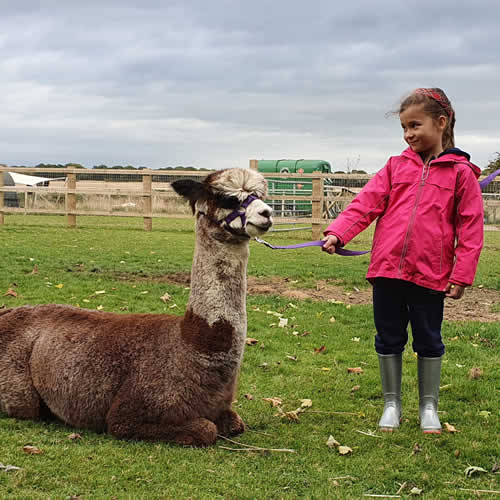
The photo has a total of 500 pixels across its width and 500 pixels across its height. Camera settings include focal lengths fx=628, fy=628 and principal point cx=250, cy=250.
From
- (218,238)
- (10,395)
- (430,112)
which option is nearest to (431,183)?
(430,112)

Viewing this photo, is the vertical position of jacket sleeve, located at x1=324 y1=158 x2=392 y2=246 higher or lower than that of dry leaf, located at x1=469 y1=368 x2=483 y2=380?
higher

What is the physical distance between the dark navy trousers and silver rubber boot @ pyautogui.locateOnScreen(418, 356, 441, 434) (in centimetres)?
7

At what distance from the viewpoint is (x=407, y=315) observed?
163 inches

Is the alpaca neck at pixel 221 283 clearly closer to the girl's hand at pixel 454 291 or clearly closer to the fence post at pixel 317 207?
the girl's hand at pixel 454 291

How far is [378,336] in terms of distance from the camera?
4.24 meters

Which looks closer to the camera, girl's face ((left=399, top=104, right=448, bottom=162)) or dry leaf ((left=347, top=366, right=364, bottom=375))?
girl's face ((left=399, top=104, right=448, bottom=162))

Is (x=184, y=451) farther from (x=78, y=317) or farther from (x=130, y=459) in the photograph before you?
(x=78, y=317)

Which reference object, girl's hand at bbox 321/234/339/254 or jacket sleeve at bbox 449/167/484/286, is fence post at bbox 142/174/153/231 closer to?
girl's hand at bbox 321/234/339/254

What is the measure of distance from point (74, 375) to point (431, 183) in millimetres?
2527

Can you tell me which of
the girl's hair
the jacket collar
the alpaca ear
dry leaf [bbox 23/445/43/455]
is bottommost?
dry leaf [bbox 23/445/43/455]

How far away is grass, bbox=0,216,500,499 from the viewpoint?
3221 millimetres

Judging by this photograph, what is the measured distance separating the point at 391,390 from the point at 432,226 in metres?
1.18

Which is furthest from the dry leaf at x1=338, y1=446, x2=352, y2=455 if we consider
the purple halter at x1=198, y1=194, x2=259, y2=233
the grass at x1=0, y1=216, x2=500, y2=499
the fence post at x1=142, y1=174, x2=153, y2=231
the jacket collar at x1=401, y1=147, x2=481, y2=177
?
the fence post at x1=142, y1=174, x2=153, y2=231

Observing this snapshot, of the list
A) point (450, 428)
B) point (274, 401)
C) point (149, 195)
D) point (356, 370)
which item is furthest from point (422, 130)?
point (149, 195)
